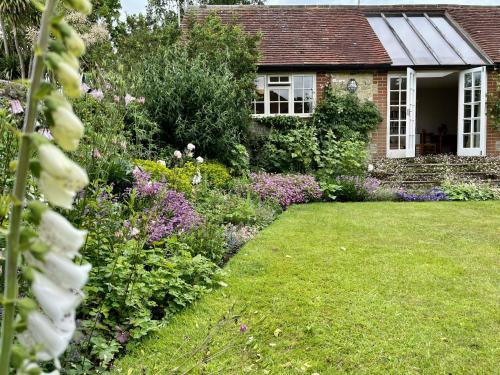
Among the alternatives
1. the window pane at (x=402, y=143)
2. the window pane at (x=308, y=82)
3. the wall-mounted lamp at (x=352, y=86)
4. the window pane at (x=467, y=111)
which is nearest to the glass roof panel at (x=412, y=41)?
the window pane at (x=467, y=111)

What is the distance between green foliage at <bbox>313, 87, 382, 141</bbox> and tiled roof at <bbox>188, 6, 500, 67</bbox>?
112 cm

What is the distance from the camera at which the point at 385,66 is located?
533 inches

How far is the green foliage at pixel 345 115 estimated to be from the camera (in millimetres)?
13195

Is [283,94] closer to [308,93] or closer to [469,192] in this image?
[308,93]

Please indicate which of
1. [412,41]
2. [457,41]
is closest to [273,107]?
[412,41]

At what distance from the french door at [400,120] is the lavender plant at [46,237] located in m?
13.7

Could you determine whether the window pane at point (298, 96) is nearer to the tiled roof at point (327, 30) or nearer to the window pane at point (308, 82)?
the window pane at point (308, 82)

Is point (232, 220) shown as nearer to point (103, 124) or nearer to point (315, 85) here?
point (103, 124)

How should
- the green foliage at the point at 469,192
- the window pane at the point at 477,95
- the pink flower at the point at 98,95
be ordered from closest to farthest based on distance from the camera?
the pink flower at the point at 98,95 < the green foliage at the point at 469,192 < the window pane at the point at 477,95

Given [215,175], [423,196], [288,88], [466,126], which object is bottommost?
[423,196]

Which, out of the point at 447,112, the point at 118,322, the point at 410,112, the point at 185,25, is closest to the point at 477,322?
the point at 118,322

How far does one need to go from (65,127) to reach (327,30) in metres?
16.0

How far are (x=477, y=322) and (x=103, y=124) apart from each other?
3264 millimetres

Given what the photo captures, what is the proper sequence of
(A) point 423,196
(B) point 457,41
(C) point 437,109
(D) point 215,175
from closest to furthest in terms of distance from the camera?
(D) point 215,175 < (A) point 423,196 < (B) point 457,41 < (C) point 437,109
